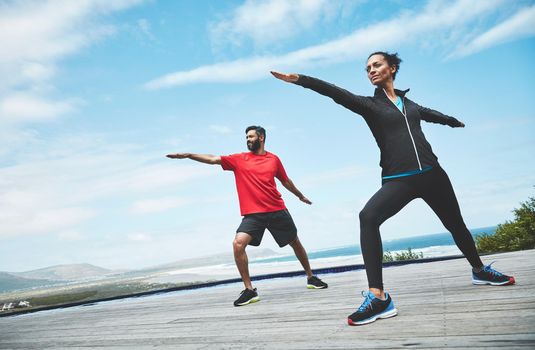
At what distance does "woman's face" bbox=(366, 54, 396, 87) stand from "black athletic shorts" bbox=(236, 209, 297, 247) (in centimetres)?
196

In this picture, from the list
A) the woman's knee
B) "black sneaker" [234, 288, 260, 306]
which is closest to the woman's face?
the woman's knee

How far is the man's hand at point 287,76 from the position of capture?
239cm

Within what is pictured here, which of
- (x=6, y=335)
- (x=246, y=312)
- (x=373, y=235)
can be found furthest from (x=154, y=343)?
(x=6, y=335)

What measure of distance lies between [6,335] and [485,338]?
14.1 ft

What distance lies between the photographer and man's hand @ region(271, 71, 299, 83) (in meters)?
2.39

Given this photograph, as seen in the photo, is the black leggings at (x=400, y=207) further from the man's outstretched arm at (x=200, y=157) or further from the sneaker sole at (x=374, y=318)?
the man's outstretched arm at (x=200, y=157)

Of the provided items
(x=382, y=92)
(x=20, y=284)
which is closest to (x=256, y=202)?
(x=382, y=92)

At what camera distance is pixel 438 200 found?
2.62m

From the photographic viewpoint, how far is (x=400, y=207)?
2.45m

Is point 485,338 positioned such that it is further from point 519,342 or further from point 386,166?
point 386,166

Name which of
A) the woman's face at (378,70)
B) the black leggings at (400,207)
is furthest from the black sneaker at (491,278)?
the woman's face at (378,70)

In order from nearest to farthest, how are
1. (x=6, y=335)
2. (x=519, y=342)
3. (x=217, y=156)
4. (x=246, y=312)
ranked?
1. (x=519, y=342)
2. (x=246, y=312)
3. (x=6, y=335)
4. (x=217, y=156)

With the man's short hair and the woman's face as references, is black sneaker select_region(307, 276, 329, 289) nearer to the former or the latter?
the man's short hair

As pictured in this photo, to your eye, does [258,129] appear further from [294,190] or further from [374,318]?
[374,318]
